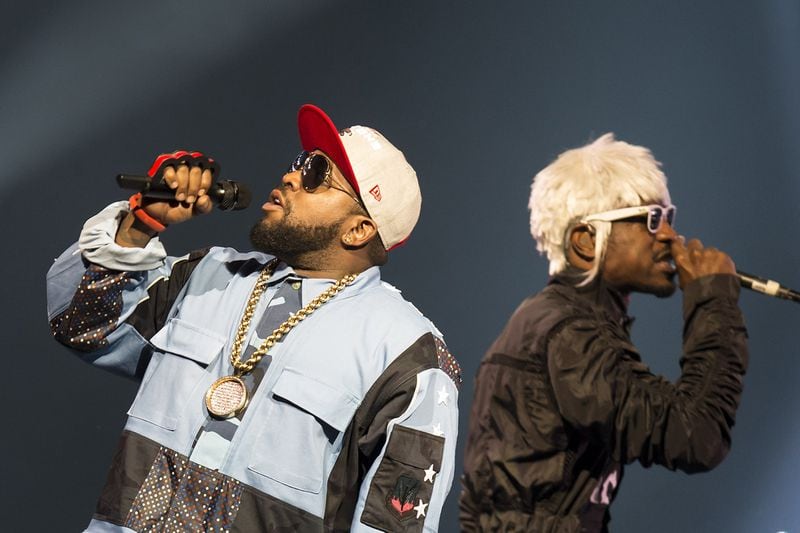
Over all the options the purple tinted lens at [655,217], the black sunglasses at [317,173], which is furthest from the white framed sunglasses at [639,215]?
the black sunglasses at [317,173]

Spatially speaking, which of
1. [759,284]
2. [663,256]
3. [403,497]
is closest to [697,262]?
[663,256]

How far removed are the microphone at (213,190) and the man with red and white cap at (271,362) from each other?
0.02 metres

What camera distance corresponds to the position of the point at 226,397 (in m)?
2.01

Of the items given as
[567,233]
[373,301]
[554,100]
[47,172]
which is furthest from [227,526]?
[554,100]

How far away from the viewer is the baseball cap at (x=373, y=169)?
224cm

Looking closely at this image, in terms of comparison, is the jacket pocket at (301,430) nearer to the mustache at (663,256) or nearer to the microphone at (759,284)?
the mustache at (663,256)

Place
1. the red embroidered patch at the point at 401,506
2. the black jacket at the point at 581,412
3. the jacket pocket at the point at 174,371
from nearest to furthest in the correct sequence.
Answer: the red embroidered patch at the point at 401,506, the jacket pocket at the point at 174,371, the black jacket at the point at 581,412

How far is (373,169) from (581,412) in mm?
664

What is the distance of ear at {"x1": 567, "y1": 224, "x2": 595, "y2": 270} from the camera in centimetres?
263

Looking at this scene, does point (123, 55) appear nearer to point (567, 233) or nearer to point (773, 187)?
point (567, 233)

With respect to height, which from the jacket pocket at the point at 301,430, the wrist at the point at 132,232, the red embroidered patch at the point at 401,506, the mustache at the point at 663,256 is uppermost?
the mustache at the point at 663,256

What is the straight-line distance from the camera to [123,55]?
3166 mm

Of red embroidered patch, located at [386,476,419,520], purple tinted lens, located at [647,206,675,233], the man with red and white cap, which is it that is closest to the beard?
the man with red and white cap

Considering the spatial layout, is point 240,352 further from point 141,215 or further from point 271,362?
point 141,215
